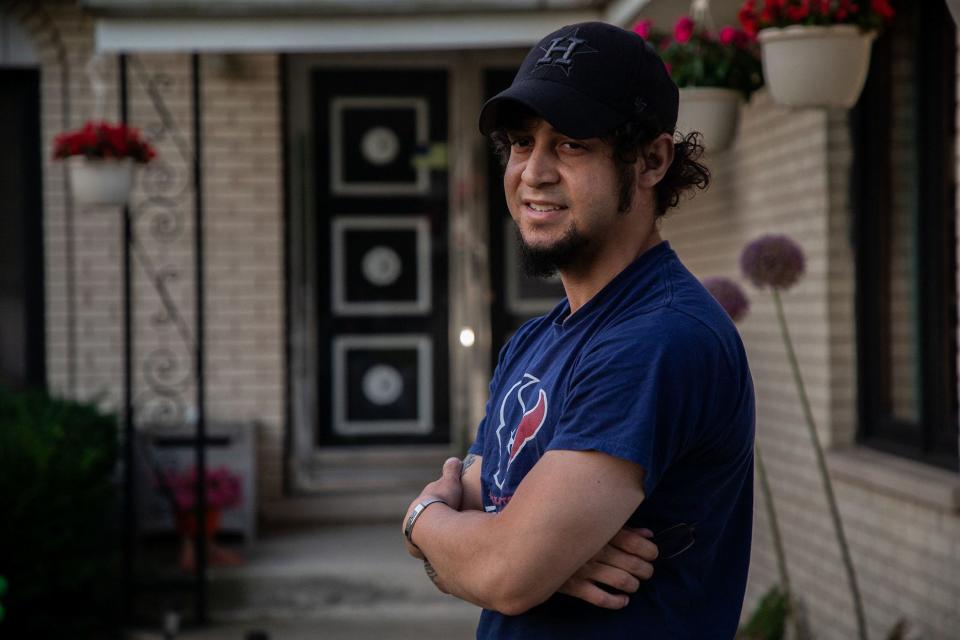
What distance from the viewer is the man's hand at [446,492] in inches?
82.4

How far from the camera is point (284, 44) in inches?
241

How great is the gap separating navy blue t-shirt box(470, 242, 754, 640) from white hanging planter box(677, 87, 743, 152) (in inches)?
115

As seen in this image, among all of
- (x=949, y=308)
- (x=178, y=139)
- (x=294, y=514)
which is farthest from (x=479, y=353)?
(x=949, y=308)

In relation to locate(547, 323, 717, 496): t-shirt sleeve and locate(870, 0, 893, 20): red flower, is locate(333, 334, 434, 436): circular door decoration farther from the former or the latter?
locate(547, 323, 717, 496): t-shirt sleeve

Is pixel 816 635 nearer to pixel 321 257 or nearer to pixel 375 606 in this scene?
pixel 375 606

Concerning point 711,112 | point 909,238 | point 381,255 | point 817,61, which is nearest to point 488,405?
point 817,61

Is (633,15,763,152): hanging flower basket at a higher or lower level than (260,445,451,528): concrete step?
higher

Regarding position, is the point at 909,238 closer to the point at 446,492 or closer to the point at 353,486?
the point at 446,492

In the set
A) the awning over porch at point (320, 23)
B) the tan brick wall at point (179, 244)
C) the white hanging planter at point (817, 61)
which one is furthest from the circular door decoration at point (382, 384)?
the white hanging planter at point (817, 61)

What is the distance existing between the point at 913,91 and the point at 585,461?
3485mm

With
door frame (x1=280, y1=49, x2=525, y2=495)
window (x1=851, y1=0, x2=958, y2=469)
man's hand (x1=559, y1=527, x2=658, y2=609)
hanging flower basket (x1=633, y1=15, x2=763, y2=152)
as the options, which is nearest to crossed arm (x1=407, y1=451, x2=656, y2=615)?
man's hand (x1=559, y1=527, x2=658, y2=609)

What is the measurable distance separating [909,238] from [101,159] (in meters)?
3.66

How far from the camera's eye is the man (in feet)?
5.50

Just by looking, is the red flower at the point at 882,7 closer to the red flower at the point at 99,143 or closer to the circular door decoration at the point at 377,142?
the red flower at the point at 99,143
